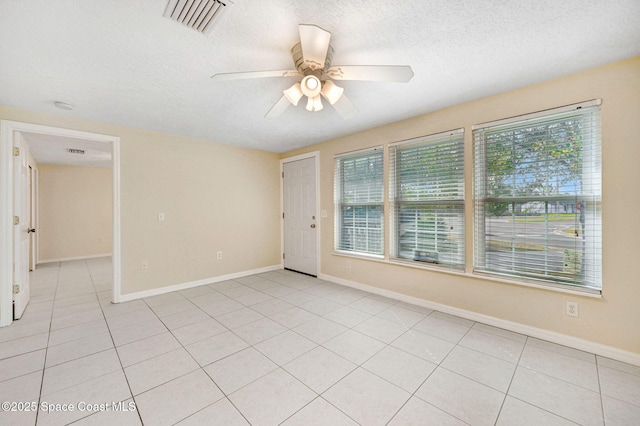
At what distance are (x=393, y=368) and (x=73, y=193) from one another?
784cm

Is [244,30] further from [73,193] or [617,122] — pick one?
[73,193]

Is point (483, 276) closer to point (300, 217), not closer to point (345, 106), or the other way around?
point (345, 106)

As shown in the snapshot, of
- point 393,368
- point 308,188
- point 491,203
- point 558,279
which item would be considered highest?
point 308,188

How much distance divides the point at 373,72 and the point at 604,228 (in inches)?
87.5

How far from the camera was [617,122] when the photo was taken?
1.97 metres

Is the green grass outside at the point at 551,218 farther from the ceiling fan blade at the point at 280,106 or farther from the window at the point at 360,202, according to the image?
the ceiling fan blade at the point at 280,106

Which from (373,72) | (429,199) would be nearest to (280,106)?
(373,72)

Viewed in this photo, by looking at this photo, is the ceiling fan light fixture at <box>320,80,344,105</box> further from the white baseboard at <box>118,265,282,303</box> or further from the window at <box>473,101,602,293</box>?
the white baseboard at <box>118,265,282,303</box>

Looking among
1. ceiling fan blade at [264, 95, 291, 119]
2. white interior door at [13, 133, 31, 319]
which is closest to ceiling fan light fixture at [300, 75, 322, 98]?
ceiling fan blade at [264, 95, 291, 119]

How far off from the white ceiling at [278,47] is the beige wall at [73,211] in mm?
4325

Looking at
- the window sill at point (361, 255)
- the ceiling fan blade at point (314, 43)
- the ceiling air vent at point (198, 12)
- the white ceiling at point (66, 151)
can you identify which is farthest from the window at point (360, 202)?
the white ceiling at point (66, 151)

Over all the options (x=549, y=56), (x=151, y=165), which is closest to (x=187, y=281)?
(x=151, y=165)

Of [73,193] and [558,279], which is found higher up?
[73,193]

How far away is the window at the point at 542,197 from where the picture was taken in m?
2.10
